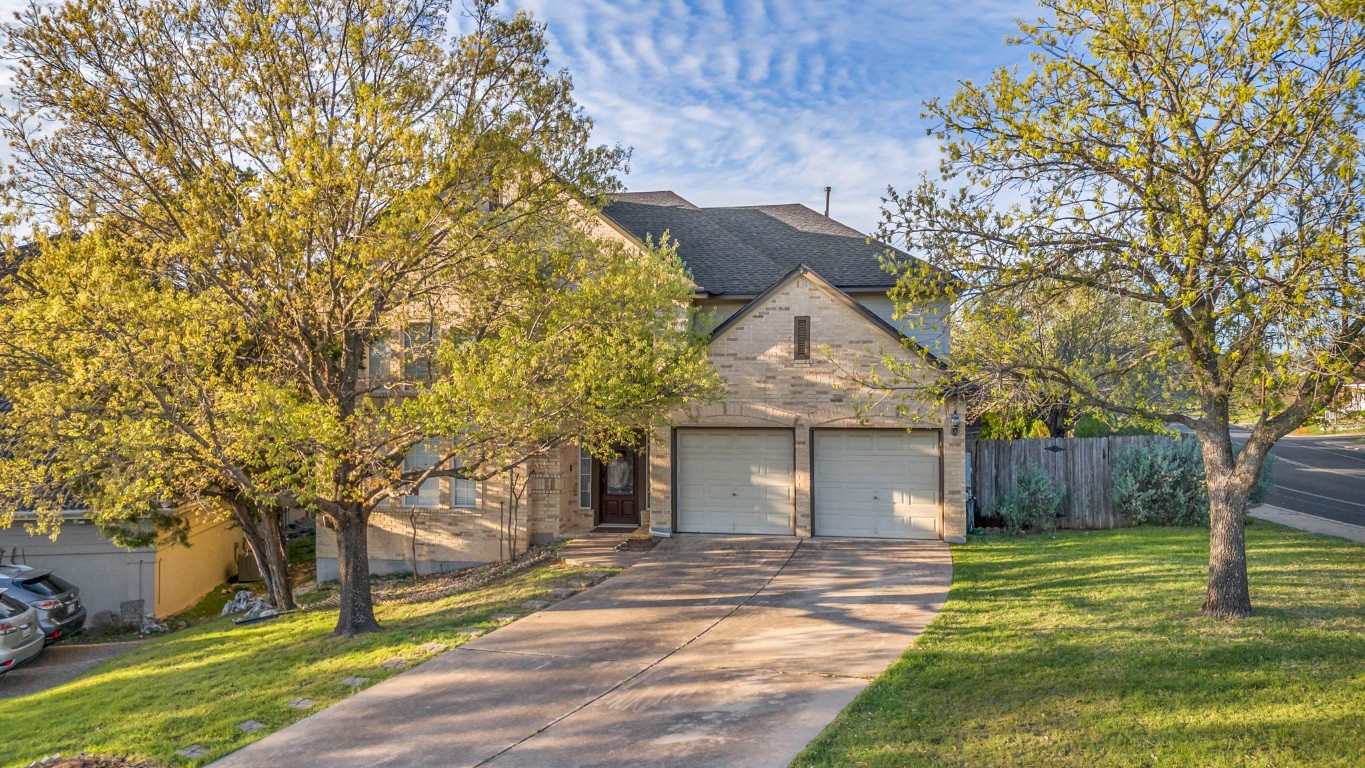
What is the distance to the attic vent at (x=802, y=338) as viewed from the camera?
16672mm

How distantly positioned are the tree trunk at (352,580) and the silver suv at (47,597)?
6.82 metres

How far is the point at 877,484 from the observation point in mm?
16875

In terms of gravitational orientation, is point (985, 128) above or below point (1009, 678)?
above

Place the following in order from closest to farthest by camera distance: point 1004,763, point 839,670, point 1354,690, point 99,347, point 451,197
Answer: point 1004,763 → point 1354,690 → point 839,670 → point 99,347 → point 451,197

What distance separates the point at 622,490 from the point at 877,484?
544 centimetres

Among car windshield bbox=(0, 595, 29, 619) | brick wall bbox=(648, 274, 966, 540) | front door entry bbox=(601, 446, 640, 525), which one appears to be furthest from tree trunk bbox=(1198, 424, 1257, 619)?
car windshield bbox=(0, 595, 29, 619)

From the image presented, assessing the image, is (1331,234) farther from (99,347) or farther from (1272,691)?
(99,347)

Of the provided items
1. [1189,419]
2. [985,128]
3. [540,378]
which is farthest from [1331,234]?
[540,378]

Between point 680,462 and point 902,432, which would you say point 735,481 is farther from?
point 902,432

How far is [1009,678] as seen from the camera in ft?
26.9

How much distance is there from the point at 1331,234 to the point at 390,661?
35.0 feet

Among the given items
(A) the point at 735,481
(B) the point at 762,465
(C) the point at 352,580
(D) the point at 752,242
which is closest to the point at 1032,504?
(B) the point at 762,465

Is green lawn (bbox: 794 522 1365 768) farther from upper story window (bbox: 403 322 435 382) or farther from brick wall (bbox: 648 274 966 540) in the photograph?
upper story window (bbox: 403 322 435 382)

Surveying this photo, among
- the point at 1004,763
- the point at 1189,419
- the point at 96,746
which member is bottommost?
the point at 96,746
